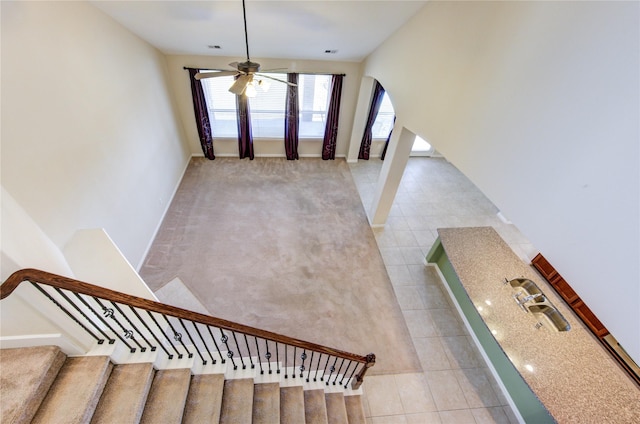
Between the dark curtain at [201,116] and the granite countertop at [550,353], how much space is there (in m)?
5.95

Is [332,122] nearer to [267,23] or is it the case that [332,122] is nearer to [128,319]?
[267,23]

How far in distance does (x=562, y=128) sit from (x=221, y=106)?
641cm

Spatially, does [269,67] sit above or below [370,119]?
→ above

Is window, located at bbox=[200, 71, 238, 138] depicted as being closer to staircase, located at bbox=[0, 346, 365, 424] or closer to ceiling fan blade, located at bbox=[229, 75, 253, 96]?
ceiling fan blade, located at bbox=[229, 75, 253, 96]

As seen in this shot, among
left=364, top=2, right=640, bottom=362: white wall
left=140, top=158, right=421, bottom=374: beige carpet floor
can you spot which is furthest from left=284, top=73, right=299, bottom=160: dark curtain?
left=364, top=2, right=640, bottom=362: white wall

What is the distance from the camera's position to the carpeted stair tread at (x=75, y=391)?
5.16 feet

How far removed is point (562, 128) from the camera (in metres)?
1.56

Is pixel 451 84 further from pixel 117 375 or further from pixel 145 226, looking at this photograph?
pixel 145 226

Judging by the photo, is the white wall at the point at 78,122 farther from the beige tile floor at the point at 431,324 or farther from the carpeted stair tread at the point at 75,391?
the beige tile floor at the point at 431,324

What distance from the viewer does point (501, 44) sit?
1995 millimetres

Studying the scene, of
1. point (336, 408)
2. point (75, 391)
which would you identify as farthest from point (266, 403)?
point (75, 391)

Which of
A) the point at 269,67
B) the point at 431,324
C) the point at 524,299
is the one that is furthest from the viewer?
the point at 269,67

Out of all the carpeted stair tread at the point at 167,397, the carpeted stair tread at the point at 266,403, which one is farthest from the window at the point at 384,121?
the carpeted stair tread at the point at 167,397

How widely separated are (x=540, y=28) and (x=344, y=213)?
407cm
